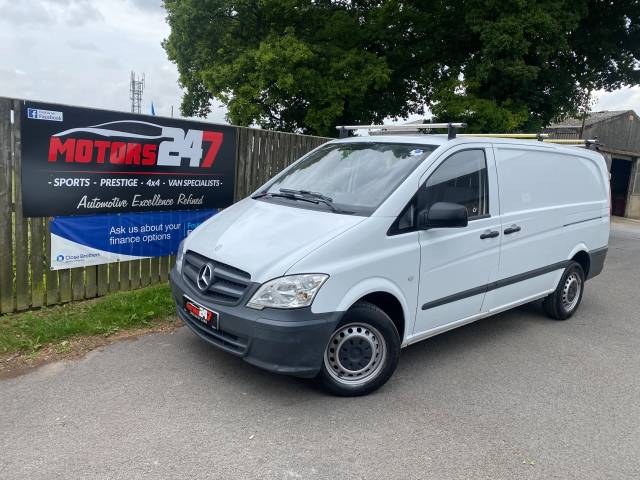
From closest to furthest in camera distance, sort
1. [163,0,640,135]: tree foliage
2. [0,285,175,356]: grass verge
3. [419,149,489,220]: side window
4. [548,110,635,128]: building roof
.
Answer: [419,149,489,220]: side window < [0,285,175,356]: grass verge < [163,0,640,135]: tree foliage < [548,110,635,128]: building roof

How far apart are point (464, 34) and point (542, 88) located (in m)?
2.90

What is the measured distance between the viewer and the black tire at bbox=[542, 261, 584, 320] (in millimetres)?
5828

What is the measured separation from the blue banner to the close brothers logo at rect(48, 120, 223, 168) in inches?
25.0

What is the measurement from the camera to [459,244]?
14.1 ft

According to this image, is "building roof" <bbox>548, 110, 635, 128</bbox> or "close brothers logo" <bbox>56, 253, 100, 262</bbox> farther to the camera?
"building roof" <bbox>548, 110, 635, 128</bbox>

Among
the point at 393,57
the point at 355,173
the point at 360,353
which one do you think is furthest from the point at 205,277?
the point at 393,57

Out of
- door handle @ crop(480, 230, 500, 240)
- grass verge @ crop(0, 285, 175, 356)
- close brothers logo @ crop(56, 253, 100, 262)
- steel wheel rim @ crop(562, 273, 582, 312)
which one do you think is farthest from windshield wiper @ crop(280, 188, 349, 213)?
steel wheel rim @ crop(562, 273, 582, 312)

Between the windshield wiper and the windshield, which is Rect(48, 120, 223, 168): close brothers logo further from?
the windshield wiper

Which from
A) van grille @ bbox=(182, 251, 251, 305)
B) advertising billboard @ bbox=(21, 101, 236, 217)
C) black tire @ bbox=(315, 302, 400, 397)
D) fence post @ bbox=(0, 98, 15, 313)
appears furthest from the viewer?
advertising billboard @ bbox=(21, 101, 236, 217)

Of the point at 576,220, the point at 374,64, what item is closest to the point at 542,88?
the point at 374,64

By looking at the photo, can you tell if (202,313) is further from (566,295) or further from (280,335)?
(566,295)

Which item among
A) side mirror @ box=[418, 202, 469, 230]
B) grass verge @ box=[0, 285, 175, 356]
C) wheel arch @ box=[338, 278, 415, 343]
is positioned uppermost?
side mirror @ box=[418, 202, 469, 230]

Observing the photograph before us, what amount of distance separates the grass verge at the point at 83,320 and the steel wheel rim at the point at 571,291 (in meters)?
4.47

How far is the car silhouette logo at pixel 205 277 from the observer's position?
3734 mm
